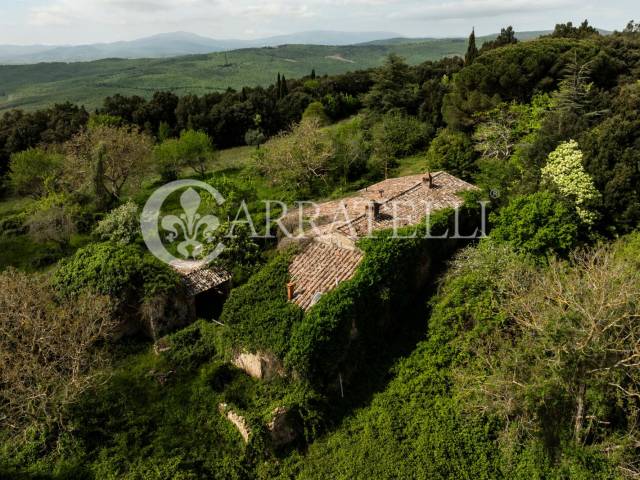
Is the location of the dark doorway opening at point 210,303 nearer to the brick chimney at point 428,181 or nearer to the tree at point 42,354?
the tree at point 42,354

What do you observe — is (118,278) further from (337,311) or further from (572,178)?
(572,178)

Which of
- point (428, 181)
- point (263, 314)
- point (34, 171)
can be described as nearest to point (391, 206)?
point (428, 181)

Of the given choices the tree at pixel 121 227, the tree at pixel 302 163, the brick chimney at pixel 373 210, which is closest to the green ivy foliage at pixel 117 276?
the tree at pixel 121 227

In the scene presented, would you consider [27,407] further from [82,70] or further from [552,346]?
[82,70]

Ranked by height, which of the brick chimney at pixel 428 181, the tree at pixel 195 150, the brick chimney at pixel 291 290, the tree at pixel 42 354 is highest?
the tree at pixel 195 150

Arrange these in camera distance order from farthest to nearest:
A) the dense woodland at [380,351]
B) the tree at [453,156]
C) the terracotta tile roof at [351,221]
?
the tree at [453,156] → the terracotta tile roof at [351,221] → the dense woodland at [380,351]

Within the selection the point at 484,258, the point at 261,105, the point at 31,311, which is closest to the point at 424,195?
the point at 484,258
